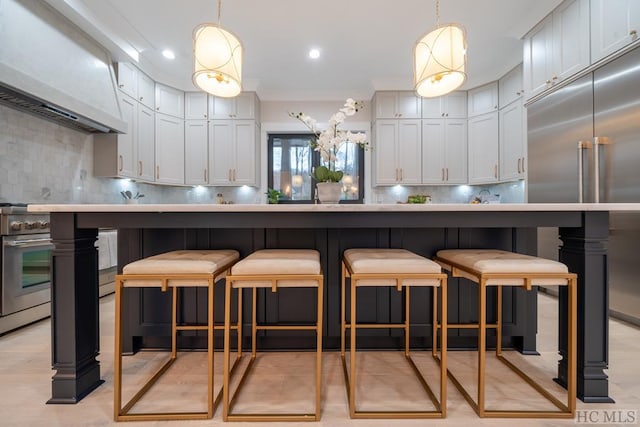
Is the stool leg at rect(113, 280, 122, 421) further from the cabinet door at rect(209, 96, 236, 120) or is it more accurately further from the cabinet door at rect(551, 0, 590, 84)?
the cabinet door at rect(209, 96, 236, 120)

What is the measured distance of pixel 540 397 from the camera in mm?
1482

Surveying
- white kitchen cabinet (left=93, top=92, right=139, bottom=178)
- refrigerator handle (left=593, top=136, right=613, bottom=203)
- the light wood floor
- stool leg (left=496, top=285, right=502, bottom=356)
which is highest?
white kitchen cabinet (left=93, top=92, right=139, bottom=178)

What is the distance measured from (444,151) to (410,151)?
1.68ft

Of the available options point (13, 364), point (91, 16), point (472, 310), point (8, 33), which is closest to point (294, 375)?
point (472, 310)

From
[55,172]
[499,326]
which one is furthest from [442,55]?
[55,172]

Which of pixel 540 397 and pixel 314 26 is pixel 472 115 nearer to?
pixel 314 26

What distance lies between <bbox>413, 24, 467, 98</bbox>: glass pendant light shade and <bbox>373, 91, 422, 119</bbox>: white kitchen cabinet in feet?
8.36

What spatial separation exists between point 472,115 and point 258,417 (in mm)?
4795

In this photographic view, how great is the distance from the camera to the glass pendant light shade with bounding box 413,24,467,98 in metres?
2.01

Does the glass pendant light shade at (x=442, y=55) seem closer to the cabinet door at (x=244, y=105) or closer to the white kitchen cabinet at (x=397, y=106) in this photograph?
the white kitchen cabinet at (x=397, y=106)

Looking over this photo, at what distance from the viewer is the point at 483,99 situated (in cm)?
454

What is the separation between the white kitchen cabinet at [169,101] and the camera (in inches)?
179

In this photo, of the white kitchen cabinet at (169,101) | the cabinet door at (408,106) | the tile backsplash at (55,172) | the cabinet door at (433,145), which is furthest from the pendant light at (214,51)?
the cabinet door at (433,145)

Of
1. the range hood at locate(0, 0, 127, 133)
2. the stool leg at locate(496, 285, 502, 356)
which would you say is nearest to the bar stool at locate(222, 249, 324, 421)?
the stool leg at locate(496, 285, 502, 356)
